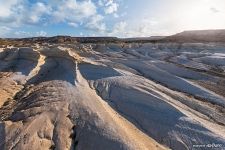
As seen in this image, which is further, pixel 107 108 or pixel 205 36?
pixel 205 36

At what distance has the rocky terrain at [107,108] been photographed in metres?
21.1

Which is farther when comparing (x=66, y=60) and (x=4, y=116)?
(x=66, y=60)

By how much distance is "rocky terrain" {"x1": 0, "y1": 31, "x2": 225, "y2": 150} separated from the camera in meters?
21.1

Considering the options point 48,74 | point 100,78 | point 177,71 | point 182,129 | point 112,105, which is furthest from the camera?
point 177,71

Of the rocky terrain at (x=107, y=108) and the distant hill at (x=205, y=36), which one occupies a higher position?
the rocky terrain at (x=107, y=108)

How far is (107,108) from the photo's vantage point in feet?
85.9

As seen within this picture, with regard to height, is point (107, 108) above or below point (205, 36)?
above

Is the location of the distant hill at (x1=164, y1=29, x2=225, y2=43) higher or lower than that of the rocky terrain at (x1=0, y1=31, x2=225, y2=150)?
lower

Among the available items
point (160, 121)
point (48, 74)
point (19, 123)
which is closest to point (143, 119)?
point (160, 121)

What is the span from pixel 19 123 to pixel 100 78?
1315cm

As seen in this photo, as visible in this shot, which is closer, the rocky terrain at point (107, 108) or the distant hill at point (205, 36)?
the rocky terrain at point (107, 108)

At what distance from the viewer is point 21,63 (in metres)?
48.1

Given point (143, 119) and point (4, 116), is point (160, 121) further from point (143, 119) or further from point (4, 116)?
point (4, 116)

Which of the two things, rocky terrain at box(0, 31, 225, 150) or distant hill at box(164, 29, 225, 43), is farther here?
distant hill at box(164, 29, 225, 43)
